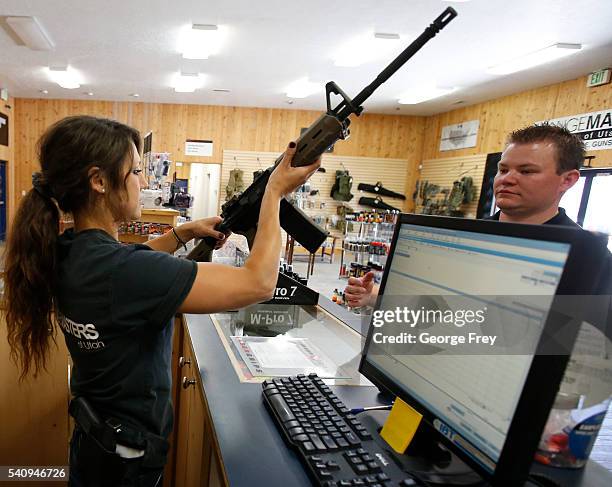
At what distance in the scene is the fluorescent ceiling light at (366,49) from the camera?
16.2 feet

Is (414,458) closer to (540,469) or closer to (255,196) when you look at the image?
(540,469)

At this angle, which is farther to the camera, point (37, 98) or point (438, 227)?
point (37, 98)

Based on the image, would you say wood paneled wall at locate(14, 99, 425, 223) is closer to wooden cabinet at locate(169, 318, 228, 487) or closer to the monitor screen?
wooden cabinet at locate(169, 318, 228, 487)

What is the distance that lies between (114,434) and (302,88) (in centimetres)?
754

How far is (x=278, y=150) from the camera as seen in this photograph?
10008mm

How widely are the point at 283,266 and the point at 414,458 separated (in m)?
1.57

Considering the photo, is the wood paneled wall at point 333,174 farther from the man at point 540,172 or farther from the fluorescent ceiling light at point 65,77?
the man at point 540,172

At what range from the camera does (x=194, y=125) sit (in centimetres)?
977

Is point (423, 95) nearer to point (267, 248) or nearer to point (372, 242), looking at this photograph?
point (372, 242)

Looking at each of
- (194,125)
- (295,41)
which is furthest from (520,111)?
(194,125)

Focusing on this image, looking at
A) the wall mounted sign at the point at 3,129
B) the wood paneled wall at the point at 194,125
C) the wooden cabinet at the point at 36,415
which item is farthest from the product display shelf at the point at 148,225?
the wall mounted sign at the point at 3,129

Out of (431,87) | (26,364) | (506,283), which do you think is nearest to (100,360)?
(26,364)

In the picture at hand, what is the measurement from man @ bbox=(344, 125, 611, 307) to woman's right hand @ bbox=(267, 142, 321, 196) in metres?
0.94

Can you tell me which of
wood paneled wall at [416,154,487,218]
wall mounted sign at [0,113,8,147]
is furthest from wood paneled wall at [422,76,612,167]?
wall mounted sign at [0,113,8,147]
